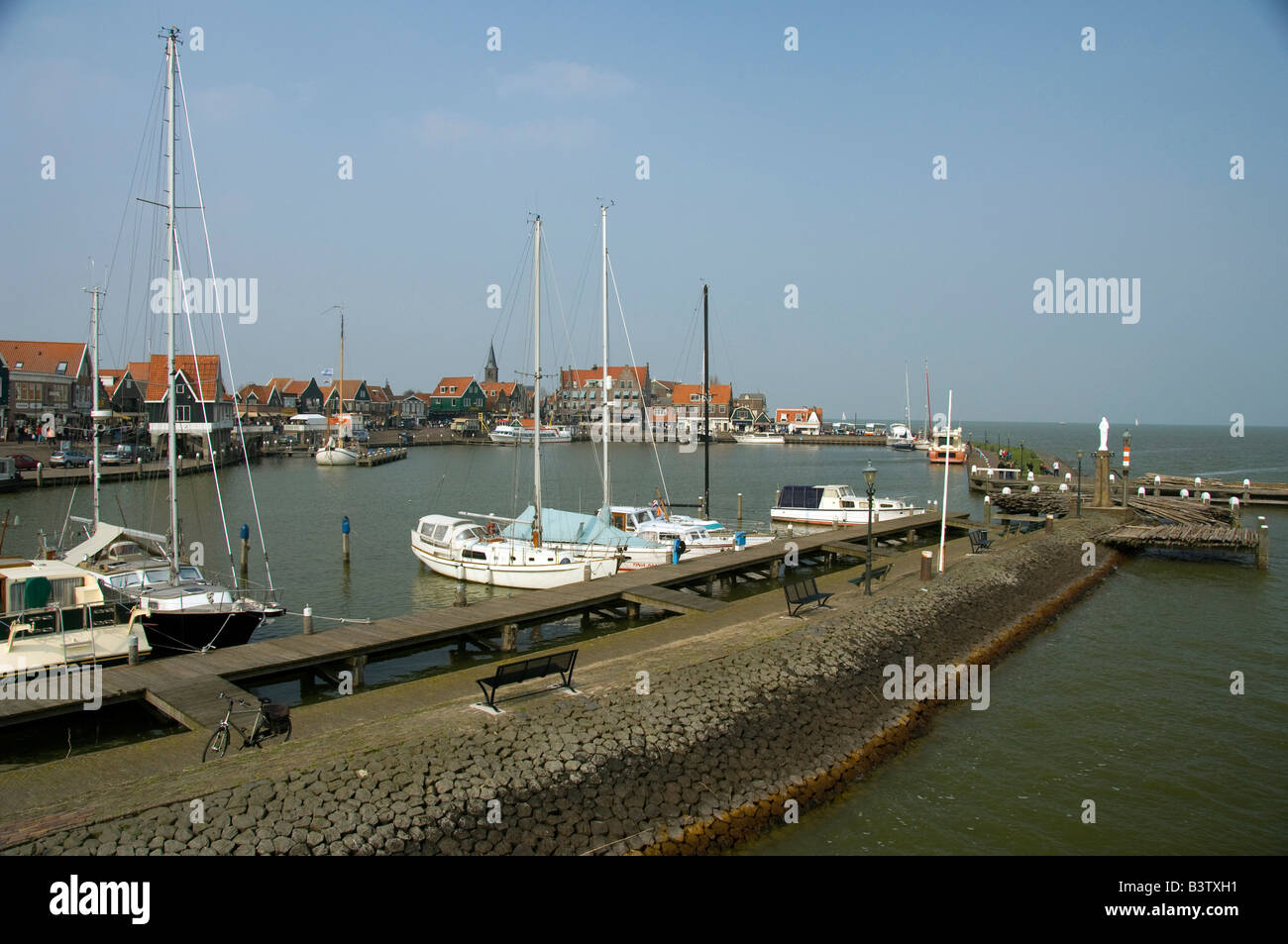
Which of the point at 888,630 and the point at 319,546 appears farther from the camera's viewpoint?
the point at 319,546

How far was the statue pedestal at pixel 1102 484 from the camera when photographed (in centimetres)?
4091

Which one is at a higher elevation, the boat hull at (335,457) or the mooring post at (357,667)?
the boat hull at (335,457)

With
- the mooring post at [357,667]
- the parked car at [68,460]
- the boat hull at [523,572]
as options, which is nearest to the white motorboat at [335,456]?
the parked car at [68,460]

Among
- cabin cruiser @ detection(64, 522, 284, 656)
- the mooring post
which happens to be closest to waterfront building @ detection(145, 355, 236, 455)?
cabin cruiser @ detection(64, 522, 284, 656)

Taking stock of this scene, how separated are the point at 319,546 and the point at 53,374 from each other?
73275 millimetres

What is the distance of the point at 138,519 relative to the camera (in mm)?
45281

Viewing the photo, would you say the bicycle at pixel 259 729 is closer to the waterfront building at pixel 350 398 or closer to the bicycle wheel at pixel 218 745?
the bicycle wheel at pixel 218 745

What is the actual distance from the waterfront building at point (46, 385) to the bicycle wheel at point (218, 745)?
297ft

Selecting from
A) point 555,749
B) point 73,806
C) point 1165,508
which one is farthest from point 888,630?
point 1165,508

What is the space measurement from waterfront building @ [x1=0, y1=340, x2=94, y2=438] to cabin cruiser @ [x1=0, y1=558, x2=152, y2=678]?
8031cm

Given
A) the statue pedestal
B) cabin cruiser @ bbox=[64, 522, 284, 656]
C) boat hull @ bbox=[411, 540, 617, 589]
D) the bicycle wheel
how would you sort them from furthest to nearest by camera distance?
1. the statue pedestal
2. boat hull @ bbox=[411, 540, 617, 589]
3. cabin cruiser @ bbox=[64, 522, 284, 656]
4. the bicycle wheel

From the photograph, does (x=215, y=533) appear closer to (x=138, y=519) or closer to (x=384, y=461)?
(x=138, y=519)

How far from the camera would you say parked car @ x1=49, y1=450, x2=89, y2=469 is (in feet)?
231

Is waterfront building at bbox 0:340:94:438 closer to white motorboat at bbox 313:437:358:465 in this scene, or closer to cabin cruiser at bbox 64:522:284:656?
white motorboat at bbox 313:437:358:465
